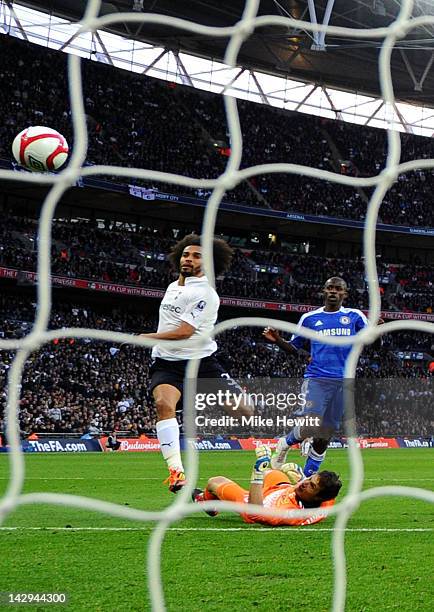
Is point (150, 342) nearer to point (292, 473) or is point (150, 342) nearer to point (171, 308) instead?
point (171, 308)

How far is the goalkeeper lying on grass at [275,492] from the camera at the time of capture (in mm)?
5805

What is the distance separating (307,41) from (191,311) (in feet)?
89.6

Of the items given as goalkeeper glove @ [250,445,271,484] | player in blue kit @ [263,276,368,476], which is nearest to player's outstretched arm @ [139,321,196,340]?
goalkeeper glove @ [250,445,271,484]

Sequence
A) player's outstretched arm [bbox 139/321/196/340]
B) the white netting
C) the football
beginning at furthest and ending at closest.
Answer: the football, player's outstretched arm [bbox 139/321/196/340], the white netting

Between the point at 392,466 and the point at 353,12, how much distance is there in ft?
62.1

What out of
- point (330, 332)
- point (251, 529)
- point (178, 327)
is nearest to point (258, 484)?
point (251, 529)

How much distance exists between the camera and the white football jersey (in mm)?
5875

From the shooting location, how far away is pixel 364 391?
88.3 feet

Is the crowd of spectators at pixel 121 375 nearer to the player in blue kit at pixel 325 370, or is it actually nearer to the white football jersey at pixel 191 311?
the player in blue kit at pixel 325 370

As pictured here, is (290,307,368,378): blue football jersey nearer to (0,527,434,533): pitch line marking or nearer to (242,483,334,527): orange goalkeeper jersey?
(242,483,334,527): orange goalkeeper jersey

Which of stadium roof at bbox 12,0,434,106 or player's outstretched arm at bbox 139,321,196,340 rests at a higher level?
stadium roof at bbox 12,0,434,106

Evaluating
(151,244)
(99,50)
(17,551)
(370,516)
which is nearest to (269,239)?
(151,244)

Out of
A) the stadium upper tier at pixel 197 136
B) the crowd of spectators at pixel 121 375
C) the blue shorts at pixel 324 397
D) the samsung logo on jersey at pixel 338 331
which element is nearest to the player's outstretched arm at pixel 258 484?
the samsung logo on jersey at pixel 338 331

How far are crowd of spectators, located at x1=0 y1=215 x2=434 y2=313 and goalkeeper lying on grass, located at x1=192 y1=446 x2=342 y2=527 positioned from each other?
67.7 ft
